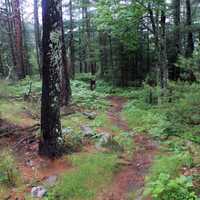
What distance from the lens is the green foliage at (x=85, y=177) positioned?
5.77 meters

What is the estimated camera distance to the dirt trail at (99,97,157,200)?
5.76m

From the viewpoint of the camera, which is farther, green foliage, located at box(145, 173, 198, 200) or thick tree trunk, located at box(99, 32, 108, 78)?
thick tree trunk, located at box(99, 32, 108, 78)

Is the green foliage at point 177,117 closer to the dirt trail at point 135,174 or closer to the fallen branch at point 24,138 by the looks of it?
the dirt trail at point 135,174

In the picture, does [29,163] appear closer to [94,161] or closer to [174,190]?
[94,161]

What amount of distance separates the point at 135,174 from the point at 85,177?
1.13 meters

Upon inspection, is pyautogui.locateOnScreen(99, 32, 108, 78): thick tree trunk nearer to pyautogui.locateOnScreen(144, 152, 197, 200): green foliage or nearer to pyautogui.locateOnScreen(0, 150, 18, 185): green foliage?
pyautogui.locateOnScreen(144, 152, 197, 200): green foliage

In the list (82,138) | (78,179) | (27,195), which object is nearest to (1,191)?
(27,195)

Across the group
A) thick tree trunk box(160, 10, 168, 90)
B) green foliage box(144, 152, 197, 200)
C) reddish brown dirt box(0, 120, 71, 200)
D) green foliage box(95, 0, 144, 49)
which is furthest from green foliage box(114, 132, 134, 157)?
green foliage box(95, 0, 144, 49)

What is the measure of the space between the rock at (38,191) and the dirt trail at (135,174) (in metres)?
1.14

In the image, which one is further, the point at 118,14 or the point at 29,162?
the point at 118,14

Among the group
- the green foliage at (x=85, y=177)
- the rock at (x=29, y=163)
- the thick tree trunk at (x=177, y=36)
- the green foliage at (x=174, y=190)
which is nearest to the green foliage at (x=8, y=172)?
the rock at (x=29, y=163)

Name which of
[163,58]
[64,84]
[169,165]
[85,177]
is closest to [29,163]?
[85,177]

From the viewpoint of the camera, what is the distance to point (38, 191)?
586 cm

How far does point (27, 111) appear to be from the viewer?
1090 centimetres
